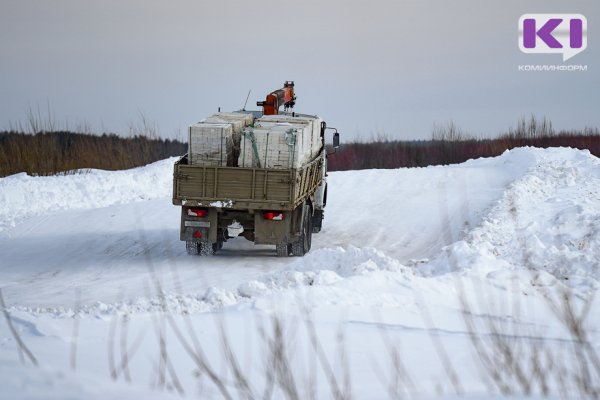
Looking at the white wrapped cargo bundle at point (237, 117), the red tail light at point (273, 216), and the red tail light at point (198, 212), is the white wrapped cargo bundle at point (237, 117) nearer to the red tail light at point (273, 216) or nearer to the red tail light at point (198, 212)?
the red tail light at point (198, 212)

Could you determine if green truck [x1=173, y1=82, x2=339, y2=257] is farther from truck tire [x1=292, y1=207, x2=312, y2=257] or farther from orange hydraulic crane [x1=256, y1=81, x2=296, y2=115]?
orange hydraulic crane [x1=256, y1=81, x2=296, y2=115]

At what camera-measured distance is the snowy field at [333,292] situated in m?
6.61

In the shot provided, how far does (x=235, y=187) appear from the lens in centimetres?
Answer: 1694

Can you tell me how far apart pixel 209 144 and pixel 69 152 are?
18.8 m

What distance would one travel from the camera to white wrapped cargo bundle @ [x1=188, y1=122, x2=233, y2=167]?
17109 millimetres

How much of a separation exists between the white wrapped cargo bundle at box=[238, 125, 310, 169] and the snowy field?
1871mm

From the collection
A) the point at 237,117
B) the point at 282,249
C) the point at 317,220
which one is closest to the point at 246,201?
the point at 282,249

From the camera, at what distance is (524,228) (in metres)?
18.2

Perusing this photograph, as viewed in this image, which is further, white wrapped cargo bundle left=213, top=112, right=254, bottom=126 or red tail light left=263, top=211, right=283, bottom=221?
white wrapped cargo bundle left=213, top=112, right=254, bottom=126

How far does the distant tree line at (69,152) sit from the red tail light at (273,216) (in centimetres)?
1806

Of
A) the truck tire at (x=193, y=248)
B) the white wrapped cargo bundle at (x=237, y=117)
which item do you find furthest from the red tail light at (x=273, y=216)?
the white wrapped cargo bundle at (x=237, y=117)

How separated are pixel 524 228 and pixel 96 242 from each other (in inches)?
391

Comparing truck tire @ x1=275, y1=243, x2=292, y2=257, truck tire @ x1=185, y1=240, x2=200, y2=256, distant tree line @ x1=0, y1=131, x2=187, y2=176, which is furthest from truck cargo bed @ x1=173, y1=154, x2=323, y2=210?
distant tree line @ x1=0, y1=131, x2=187, y2=176

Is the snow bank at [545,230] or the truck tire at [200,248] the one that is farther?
the truck tire at [200,248]
